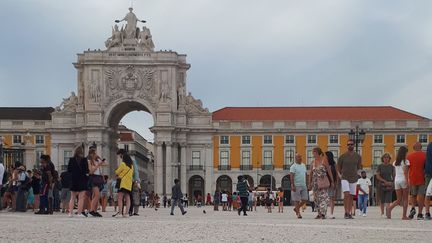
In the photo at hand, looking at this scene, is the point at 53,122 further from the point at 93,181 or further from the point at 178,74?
the point at 93,181

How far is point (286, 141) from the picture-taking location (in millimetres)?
96188

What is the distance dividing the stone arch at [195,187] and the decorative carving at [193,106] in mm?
6700

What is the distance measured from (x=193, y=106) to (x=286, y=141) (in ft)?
33.6

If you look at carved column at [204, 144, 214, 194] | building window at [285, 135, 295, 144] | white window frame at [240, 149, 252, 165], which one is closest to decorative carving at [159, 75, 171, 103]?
carved column at [204, 144, 214, 194]

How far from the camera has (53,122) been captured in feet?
315

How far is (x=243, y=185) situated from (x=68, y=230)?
59.4ft

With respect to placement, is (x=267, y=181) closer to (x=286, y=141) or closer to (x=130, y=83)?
(x=286, y=141)

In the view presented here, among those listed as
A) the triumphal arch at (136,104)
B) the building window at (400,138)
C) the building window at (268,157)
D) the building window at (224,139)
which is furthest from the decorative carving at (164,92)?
the building window at (400,138)

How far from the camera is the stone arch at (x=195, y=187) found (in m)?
96.5

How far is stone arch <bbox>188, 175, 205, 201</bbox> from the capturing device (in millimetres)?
96500

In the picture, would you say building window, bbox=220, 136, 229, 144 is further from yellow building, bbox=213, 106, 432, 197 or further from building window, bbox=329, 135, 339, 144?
building window, bbox=329, 135, 339, 144

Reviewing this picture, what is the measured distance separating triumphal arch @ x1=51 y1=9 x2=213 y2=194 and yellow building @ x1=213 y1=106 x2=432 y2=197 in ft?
6.62

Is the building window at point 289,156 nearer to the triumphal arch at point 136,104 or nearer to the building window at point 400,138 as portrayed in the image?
the triumphal arch at point 136,104

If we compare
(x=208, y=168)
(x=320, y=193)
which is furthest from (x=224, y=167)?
(x=320, y=193)
